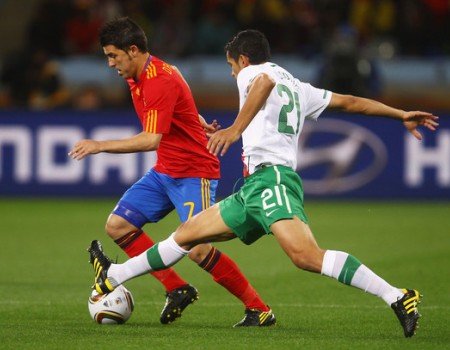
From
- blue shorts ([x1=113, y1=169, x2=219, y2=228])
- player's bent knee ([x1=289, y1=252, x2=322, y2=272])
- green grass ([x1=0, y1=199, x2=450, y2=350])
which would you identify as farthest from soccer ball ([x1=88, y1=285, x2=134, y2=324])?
player's bent knee ([x1=289, y1=252, x2=322, y2=272])


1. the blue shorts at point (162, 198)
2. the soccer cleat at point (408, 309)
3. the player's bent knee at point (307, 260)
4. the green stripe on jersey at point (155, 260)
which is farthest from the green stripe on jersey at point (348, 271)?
the blue shorts at point (162, 198)

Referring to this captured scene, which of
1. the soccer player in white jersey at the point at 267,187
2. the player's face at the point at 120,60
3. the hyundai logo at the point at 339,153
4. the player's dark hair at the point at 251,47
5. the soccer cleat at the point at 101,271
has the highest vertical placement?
the player's dark hair at the point at 251,47

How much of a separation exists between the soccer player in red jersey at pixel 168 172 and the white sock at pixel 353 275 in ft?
3.36

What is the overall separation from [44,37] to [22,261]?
923 centimetres

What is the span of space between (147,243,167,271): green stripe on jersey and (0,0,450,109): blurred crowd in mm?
11978

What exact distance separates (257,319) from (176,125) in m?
1.47

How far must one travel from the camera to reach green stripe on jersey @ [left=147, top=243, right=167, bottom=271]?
7270 mm

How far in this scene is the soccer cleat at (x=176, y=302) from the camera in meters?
7.68

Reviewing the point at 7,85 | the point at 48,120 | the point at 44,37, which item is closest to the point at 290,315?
the point at 48,120

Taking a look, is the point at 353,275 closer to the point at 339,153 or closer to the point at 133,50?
the point at 133,50

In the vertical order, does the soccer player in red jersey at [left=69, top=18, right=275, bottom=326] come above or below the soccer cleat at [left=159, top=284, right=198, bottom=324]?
above

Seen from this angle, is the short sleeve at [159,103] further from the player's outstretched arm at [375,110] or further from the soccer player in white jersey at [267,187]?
the player's outstretched arm at [375,110]

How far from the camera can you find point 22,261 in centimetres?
1105

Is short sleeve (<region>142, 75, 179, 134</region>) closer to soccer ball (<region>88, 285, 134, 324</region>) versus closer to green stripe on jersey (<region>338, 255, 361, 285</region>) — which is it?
soccer ball (<region>88, 285, 134, 324</region>)
